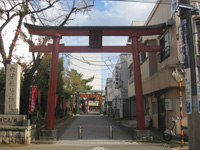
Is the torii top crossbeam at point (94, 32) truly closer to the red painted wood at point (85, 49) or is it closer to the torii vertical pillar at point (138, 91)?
the red painted wood at point (85, 49)

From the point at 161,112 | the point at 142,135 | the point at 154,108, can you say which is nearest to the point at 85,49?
the point at 142,135

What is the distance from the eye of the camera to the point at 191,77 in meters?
7.20

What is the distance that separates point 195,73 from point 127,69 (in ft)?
73.8

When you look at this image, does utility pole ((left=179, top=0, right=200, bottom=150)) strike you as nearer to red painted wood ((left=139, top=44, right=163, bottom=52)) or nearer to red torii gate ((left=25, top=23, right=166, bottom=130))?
red torii gate ((left=25, top=23, right=166, bottom=130))

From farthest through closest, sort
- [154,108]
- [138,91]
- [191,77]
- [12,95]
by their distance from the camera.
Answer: [154,108] → [138,91] → [12,95] → [191,77]

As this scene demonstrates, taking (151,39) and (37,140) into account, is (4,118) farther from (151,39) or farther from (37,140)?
(151,39)

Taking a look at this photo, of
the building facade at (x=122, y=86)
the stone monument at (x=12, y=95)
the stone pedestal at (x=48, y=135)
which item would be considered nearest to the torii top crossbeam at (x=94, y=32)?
the stone monument at (x=12, y=95)

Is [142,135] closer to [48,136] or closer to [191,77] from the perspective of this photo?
[48,136]

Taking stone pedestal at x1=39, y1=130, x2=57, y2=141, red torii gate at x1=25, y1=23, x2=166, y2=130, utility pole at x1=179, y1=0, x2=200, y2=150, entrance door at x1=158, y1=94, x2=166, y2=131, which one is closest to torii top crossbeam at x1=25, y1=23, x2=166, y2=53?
red torii gate at x1=25, y1=23, x2=166, y2=130

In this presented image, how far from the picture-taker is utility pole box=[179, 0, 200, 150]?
6.93 metres

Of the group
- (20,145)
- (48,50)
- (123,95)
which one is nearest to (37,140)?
(20,145)

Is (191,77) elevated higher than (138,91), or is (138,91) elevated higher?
(191,77)

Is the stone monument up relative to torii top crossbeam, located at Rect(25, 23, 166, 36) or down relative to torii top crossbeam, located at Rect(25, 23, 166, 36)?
down

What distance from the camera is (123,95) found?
28.4m
